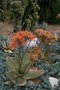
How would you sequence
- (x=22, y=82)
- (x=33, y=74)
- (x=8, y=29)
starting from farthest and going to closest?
(x=8, y=29), (x=33, y=74), (x=22, y=82)

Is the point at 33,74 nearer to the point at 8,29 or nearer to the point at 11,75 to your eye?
the point at 11,75

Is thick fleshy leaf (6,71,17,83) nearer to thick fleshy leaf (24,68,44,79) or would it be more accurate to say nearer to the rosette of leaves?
the rosette of leaves

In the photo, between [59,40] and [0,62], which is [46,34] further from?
[59,40]

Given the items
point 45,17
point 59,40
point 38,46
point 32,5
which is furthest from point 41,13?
point 38,46

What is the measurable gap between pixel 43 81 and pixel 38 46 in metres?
1.25

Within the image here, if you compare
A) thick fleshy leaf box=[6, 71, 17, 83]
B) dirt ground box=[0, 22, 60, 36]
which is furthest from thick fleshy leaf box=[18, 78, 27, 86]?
dirt ground box=[0, 22, 60, 36]

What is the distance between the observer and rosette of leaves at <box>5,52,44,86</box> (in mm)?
5254

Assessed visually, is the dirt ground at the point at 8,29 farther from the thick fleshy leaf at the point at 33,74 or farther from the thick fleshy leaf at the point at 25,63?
the thick fleshy leaf at the point at 33,74

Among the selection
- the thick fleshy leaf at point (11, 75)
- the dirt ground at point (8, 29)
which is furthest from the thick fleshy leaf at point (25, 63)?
the dirt ground at point (8, 29)

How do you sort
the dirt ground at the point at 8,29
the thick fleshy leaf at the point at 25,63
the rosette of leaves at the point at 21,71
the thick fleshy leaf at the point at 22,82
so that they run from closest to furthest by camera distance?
1. the thick fleshy leaf at the point at 22,82
2. the rosette of leaves at the point at 21,71
3. the thick fleshy leaf at the point at 25,63
4. the dirt ground at the point at 8,29

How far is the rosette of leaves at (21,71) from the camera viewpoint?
17.2ft

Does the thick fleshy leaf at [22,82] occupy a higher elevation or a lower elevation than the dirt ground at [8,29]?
higher

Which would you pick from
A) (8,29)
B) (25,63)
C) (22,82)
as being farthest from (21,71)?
(8,29)

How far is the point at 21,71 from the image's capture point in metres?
5.40
